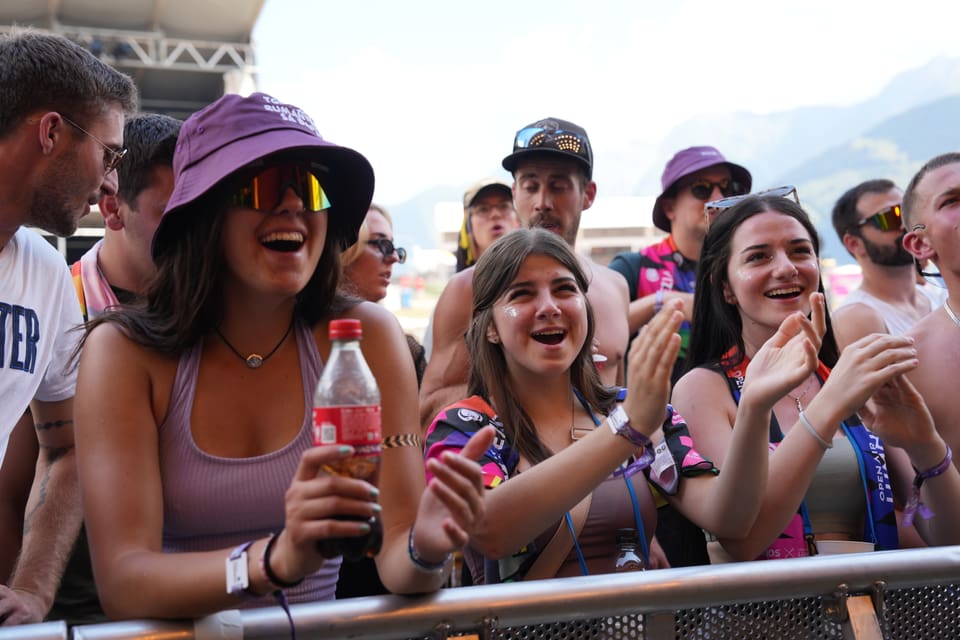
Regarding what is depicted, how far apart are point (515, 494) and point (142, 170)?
5.51 feet

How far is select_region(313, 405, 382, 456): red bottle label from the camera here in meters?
1.47

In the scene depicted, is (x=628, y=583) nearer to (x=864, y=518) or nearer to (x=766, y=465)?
(x=766, y=465)

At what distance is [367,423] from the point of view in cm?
148

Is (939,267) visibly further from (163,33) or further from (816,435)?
(163,33)

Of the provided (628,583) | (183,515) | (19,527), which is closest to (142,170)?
(19,527)

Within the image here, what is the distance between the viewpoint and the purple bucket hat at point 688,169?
4695mm

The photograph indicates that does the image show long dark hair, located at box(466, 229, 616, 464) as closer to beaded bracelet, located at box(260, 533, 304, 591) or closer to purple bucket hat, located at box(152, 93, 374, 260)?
purple bucket hat, located at box(152, 93, 374, 260)

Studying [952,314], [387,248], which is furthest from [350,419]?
[387,248]

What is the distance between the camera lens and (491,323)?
272 centimetres

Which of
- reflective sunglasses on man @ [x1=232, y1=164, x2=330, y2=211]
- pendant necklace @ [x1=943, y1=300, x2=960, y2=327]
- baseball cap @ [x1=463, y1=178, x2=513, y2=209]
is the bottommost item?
pendant necklace @ [x1=943, y1=300, x2=960, y2=327]

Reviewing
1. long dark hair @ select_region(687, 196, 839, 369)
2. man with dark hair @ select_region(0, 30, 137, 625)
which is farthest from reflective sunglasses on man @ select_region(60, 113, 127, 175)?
long dark hair @ select_region(687, 196, 839, 369)

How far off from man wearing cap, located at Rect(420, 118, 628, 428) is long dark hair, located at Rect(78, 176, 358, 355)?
63.2 inches

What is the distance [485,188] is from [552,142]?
120 cm

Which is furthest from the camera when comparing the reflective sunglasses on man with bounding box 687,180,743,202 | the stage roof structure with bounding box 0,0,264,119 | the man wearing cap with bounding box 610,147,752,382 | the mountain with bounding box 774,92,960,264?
the mountain with bounding box 774,92,960,264
